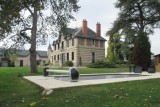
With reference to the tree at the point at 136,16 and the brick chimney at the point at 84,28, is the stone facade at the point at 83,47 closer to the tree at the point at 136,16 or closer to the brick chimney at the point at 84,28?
the brick chimney at the point at 84,28

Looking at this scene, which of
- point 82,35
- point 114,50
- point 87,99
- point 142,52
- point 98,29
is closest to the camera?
point 87,99

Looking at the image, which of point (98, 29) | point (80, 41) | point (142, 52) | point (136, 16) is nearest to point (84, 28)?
point (80, 41)

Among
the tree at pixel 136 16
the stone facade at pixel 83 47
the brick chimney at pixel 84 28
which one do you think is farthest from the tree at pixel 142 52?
the brick chimney at pixel 84 28

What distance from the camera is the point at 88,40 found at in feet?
185

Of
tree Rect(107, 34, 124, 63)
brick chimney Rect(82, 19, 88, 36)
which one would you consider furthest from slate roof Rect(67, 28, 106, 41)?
tree Rect(107, 34, 124, 63)

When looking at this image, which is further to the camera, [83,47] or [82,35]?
[83,47]

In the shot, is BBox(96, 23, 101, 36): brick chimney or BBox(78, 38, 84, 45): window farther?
BBox(96, 23, 101, 36): brick chimney

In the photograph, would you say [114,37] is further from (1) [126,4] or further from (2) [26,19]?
(2) [26,19]

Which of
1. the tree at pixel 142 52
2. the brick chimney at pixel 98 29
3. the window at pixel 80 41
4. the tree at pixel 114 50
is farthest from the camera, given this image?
the brick chimney at pixel 98 29

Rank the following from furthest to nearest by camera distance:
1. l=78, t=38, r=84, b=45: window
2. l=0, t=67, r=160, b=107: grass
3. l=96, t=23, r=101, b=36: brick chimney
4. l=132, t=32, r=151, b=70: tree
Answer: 1. l=96, t=23, r=101, b=36: brick chimney
2. l=78, t=38, r=84, b=45: window
3. l=132, t=32, r=151, b=70: tree
4. l=0, t=67, r=160, b=107: grass

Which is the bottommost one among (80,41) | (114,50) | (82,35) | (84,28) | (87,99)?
(87,99)

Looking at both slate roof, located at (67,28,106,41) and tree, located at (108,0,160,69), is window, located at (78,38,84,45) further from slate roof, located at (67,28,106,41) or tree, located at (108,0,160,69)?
tree, located at (108,0,160,69)

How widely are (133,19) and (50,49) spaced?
29.4 m

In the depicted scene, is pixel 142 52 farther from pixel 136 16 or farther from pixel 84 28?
pixel 84 28
